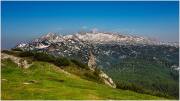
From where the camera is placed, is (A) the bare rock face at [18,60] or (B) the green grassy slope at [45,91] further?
(A) the bare rock face at [18,60]

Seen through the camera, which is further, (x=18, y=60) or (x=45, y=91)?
(x=18, y=60)

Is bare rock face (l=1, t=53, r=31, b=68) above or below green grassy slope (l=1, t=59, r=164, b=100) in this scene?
above

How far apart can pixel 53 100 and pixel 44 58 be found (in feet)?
220

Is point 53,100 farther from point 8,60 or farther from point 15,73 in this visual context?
point 8,60

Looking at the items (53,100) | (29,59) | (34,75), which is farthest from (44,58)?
(53,100)

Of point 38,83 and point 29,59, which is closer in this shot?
point 38,83

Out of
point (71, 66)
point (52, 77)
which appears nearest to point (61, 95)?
point (52, 77)

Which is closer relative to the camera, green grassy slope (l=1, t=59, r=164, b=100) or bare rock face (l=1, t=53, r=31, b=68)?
green grassy slope (l=1, t=59, r=164, b=100)

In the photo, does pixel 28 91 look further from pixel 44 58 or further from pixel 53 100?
pixel 44 58

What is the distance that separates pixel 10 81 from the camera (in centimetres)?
7806

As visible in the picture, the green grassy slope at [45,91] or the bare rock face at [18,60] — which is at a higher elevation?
the bare rock face at [18,60]

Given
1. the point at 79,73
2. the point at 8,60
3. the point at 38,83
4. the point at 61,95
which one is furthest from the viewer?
the point at 79,73

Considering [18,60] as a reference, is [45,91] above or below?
below

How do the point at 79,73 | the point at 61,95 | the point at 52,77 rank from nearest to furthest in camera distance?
the point at 61,95, the point at 52,77, the point at 79,73
